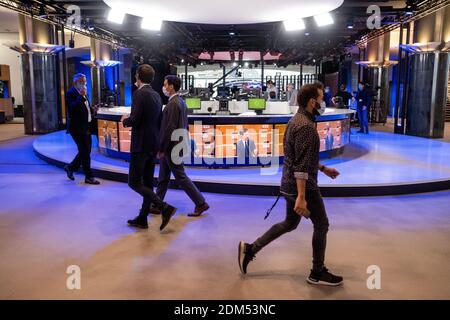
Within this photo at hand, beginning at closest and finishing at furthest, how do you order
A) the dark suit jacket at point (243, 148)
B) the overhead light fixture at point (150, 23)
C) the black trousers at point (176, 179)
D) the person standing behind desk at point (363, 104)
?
the black trousers at point (176, 179) < the dark suit jacket at point (243, 148) < the overhead light fixture at point (150, 23) < the person standing behind desk at point (363, 104)

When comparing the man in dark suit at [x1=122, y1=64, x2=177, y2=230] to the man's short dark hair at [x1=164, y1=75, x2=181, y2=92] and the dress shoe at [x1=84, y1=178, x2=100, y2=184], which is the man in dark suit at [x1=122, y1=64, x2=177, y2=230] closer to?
the man's short dark hair at [x1=164, y1=75, x2=181, y2=92]

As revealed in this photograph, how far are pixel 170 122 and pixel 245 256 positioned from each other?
1642 mm

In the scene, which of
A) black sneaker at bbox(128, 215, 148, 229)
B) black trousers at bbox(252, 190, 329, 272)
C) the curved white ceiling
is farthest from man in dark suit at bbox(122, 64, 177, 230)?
the curved white ceiling

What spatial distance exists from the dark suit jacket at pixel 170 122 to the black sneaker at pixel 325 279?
1934mm

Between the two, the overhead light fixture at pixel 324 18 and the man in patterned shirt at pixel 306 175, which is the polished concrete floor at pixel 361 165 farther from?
the overhead light fixture at pixel 324 18

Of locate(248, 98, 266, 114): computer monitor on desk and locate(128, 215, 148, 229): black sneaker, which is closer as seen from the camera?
locate(128, 215, 148, 229): black sneaker

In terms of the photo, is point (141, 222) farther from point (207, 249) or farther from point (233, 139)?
point (233, 139)

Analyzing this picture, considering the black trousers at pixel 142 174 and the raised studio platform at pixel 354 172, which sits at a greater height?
the black trousers at pixel 142 174

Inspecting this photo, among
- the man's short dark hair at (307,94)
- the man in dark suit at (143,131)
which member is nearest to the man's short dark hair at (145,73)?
the man in dark suit at (143,131)

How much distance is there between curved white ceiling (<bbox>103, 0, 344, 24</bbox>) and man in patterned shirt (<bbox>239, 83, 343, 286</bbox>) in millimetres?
5896

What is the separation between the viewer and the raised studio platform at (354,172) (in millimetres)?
5770

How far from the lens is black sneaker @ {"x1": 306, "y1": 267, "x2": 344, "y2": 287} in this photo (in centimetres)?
304

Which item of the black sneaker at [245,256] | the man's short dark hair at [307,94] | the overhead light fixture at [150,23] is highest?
the overhead light fixture at [150,23]
